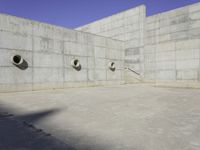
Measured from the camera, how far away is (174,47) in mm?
10336

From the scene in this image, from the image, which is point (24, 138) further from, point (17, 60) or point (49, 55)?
point (49, 55)

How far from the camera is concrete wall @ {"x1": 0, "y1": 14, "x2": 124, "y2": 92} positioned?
7.18m

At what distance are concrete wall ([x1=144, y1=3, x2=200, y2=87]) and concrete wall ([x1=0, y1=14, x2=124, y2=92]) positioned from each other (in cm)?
278

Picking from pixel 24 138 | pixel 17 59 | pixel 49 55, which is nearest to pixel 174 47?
pixel 49 55

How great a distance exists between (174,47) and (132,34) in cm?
341

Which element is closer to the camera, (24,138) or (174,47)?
(24,138)

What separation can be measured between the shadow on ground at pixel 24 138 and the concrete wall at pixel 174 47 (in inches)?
361

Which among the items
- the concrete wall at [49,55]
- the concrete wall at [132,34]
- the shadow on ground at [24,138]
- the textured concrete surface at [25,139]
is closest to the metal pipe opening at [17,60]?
the concrete wall at [49,55]

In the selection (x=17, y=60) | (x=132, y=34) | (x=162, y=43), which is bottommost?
(x=17, y=60)

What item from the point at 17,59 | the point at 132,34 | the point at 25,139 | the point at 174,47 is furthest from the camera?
the point at 132,34

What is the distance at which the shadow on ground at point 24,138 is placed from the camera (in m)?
1.97

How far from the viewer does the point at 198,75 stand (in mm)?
9422

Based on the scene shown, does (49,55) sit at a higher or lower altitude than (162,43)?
lower

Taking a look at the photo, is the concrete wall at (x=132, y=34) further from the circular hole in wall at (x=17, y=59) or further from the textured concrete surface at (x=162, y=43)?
the circular hole in wall at (x=17, y=59)
